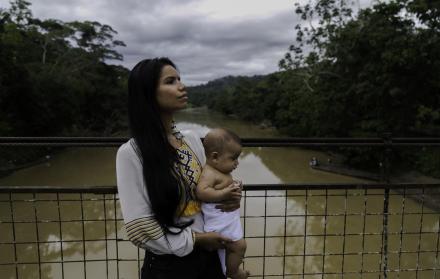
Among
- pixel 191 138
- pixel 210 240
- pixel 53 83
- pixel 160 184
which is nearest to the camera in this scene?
pixel 160 184

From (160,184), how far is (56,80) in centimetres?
1967

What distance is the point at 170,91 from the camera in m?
1.14

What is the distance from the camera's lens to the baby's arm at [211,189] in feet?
3.81

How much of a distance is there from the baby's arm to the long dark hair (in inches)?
2.7

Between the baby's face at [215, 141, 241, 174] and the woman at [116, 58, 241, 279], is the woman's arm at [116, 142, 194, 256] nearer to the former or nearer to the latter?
the woman at [116, 58, 241, 279]

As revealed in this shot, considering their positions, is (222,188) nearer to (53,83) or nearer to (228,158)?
(228,158)

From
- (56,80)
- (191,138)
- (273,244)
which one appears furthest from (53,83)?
(191,138)

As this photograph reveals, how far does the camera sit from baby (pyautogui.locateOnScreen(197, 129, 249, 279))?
1.18 metres

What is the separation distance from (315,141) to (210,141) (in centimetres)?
89

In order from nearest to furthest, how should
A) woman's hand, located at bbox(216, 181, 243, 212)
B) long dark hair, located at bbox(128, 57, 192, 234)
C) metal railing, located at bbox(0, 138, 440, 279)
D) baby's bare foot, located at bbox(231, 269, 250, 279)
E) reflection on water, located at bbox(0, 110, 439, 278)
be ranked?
1. long dark hair, located at bbox(128, 57, 192, 234)
2. woman's hand, located at bbox(216, 181, 243, 212)
3. baby's bare foot, located at bbox(231, 269, 250, 279)
4. metal railing, located at bbox(0, 138, 440, 279)
5. reflection on water, located at bbox(0, 110, 439, 278)

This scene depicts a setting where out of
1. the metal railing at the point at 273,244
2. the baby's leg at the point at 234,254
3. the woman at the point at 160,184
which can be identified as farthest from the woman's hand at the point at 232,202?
the metal railing at the point at 273,244

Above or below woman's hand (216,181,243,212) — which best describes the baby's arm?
above

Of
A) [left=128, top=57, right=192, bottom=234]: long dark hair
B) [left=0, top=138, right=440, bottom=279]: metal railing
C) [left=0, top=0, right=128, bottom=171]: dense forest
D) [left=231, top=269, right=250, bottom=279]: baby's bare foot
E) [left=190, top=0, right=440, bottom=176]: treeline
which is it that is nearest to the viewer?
[left=128, top=57, right=192, bottom=234]: long dark hair

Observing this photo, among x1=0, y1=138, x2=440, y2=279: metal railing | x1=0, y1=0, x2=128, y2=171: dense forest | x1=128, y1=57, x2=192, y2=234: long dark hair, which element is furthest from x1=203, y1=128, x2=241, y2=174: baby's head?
x1=0, y1=0, x2=128, y2=171: dense forest
